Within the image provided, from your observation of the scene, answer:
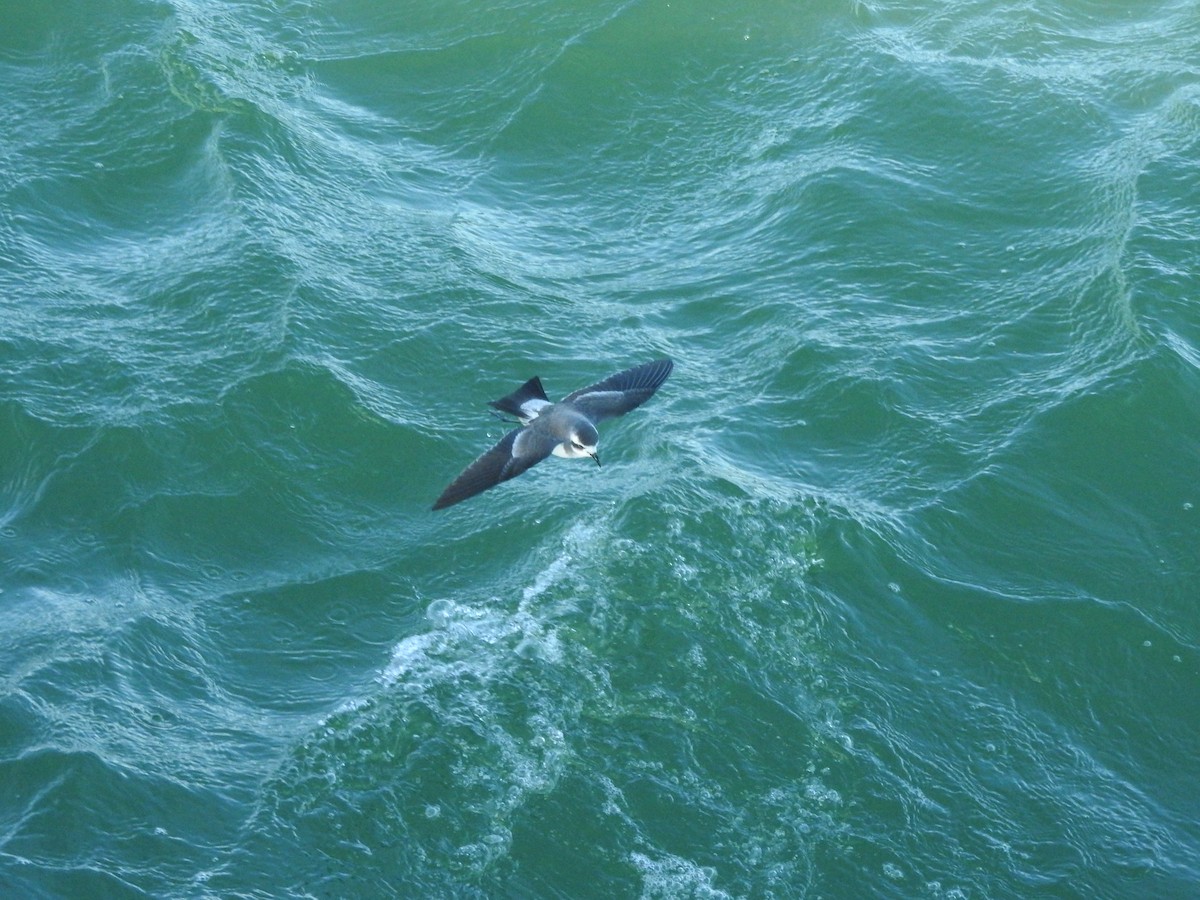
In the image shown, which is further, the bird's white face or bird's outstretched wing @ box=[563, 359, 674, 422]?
bird's outstretched wing @ box=[563, 359, 674, 422]

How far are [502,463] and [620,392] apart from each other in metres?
1.54

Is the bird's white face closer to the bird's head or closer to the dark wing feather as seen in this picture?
the bird's head

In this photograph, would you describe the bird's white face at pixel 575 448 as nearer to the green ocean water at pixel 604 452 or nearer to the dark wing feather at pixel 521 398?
the dark wing feather at pixel 521 398

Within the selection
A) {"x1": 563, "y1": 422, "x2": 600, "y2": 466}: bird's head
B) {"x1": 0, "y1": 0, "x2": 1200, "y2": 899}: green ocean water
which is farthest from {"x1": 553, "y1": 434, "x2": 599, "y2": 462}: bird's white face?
{"x1": 0, "y1": 0, "x2": 1200, "y2": 899}: green ocean water

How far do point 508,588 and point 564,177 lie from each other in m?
8.36

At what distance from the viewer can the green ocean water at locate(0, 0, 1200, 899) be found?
506 inches

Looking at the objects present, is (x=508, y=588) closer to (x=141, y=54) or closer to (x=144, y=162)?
(x=144, y=162)

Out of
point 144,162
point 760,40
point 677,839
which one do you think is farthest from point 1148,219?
point 144,162

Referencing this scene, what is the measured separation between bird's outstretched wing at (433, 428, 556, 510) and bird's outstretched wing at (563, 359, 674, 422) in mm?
693

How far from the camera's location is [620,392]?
45.0 feet

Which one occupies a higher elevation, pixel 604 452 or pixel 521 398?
pixel 521 398

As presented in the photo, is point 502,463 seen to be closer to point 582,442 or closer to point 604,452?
point 582,442

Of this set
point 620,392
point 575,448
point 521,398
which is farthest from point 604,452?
point 575,448

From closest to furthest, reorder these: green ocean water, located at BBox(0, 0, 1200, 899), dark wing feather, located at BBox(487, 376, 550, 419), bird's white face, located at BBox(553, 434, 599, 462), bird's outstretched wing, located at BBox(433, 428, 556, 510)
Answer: bird's outstretched wing, located at BBox(433, 428, 556, 510)
bird's white face, located at BBox(553, 434, 599, 462)
green ocean water, located at BBox(0, 0, 1200, 899)
dark wing feather, located at BBox(487, 376, 550, 419)
